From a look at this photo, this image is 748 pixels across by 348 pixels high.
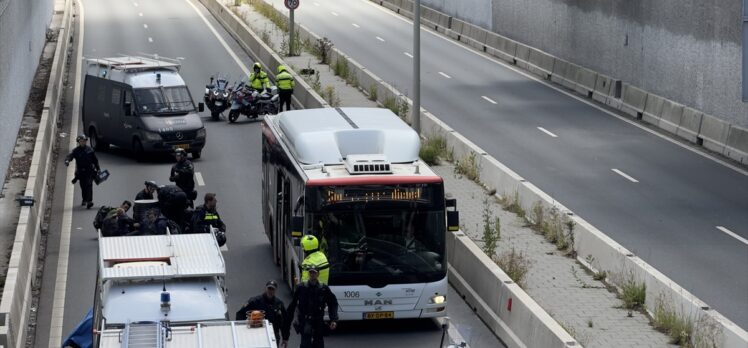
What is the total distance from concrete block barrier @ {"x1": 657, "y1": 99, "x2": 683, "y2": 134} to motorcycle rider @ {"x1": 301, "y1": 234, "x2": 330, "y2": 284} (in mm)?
23871

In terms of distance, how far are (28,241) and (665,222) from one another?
13452mm

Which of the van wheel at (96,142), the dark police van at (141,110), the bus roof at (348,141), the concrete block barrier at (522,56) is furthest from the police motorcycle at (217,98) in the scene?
the bus roof at (348,141)

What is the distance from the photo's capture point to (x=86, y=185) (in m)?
28.6

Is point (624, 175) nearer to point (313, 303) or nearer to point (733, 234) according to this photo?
point (733, 234)

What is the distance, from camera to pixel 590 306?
67.6 ft

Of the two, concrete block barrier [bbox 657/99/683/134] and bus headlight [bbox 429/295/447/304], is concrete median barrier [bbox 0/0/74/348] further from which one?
concrete block barrier [bbox 657/99/683/134]

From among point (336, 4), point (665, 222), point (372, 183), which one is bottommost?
point (336, 4)

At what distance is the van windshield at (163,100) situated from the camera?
34.9 meters

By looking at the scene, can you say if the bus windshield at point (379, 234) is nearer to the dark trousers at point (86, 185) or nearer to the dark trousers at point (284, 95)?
the dark trousers at point (86, 185)

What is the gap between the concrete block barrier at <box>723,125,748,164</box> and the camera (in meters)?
36.2

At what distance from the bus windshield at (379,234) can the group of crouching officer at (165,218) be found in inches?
104

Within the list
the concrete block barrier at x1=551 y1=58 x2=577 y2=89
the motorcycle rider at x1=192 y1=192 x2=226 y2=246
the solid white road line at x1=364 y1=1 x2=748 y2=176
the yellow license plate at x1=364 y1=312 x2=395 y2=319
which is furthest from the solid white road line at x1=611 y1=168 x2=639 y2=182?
the yellow license plate at x1=364 y1=312 x2=395 y2=319

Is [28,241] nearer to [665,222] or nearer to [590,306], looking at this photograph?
[590,306]

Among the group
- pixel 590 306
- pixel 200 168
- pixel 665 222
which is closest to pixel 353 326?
pixel 590 306
